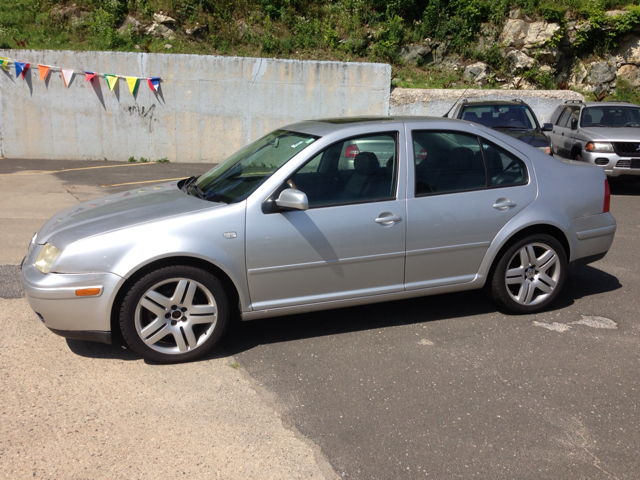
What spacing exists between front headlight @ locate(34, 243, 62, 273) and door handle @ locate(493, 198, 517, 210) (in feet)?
10.7

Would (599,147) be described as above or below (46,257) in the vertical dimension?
above

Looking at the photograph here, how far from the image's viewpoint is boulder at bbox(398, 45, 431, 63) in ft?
62.9

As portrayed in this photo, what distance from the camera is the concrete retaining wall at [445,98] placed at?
16219 millimetres

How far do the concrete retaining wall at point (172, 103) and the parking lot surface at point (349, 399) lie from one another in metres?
11.0

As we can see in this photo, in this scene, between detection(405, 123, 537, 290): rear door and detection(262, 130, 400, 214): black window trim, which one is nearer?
detection(262, 130, 400, 214): black window trim

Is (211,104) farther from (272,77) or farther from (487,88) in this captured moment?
(487,88)

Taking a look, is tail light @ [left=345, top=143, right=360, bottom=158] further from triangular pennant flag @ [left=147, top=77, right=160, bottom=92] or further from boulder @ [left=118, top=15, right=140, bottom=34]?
boulder @ [left=118, top=15, right=140, bottom=34]

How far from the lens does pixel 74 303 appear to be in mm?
3805

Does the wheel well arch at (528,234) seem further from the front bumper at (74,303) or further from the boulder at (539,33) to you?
the boulder at (539,33)

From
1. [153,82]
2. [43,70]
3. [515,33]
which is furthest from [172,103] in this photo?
[515,33]

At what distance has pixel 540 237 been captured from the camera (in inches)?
191

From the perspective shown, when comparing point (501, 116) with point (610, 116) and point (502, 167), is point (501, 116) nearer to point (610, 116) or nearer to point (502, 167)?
point (610, 116)

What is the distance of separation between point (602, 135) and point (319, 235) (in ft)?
28.6

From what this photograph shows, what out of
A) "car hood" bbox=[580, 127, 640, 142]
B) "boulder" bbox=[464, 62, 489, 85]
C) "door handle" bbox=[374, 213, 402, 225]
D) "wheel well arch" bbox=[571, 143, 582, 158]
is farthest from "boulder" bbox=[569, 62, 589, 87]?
"door handle" bbox=[374, 213, 402, 225]
